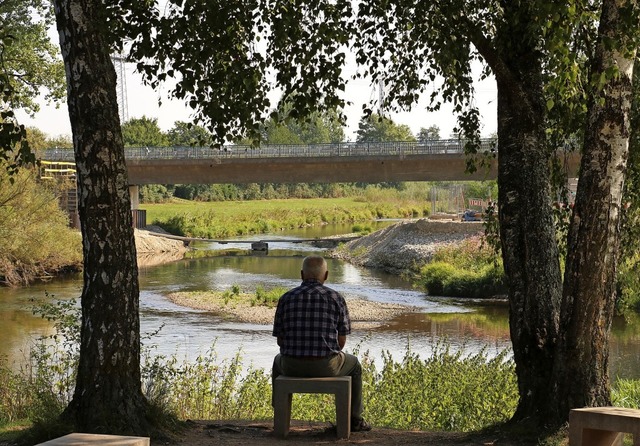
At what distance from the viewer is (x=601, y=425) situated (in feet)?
21.4

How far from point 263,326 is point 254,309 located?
105 inches

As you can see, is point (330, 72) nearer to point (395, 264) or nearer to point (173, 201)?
point (395, 264)

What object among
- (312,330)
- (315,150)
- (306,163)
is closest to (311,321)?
(312,330)

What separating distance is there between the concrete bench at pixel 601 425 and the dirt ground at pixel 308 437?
2.40 feet

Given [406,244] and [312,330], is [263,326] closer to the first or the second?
[312,330]

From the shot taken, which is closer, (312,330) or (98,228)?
(98,228)

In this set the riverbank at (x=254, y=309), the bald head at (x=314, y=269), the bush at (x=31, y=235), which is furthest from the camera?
the bush at (x=31, y=235)

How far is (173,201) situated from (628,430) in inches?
2901

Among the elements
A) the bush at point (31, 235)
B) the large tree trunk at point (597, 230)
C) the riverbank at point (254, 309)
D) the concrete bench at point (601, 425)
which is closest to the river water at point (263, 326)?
the riverbank at point (254, 309)

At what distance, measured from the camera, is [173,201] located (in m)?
78.8

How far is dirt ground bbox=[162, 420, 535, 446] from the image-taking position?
783 centimetres

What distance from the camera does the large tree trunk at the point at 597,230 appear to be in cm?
711

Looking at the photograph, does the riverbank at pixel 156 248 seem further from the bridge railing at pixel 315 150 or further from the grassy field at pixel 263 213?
the grassy field at pixel 263 213

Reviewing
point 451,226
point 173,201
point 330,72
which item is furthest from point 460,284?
point 173,201
